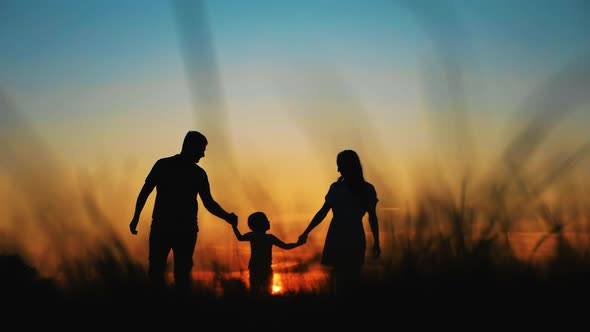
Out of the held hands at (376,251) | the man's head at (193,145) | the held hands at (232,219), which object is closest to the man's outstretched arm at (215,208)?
the held hands at (232,219)

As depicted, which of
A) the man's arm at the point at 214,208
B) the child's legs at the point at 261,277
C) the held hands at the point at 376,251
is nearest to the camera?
the held hands at the point at 376,251

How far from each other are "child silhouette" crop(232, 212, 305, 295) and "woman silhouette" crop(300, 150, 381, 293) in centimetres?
92

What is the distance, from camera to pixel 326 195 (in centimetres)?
812

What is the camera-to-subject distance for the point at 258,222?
9031 millimetres

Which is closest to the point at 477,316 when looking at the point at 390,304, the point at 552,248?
the point at 390,304

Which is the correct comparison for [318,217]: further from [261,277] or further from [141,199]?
[141,199]

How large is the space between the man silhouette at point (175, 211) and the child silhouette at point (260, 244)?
1.03 m

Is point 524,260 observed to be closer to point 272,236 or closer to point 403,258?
point 403,258

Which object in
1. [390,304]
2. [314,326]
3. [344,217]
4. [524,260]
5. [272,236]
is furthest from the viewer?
[272,236]

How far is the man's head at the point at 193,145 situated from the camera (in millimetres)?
7770

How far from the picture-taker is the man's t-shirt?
7723mm

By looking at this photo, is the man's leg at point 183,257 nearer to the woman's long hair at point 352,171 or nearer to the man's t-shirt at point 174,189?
the man's t-shirt at point 174,189

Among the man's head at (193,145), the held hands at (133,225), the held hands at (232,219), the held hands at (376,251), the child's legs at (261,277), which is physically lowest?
the child's legs at (261,277)

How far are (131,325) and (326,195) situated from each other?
2.70 m
